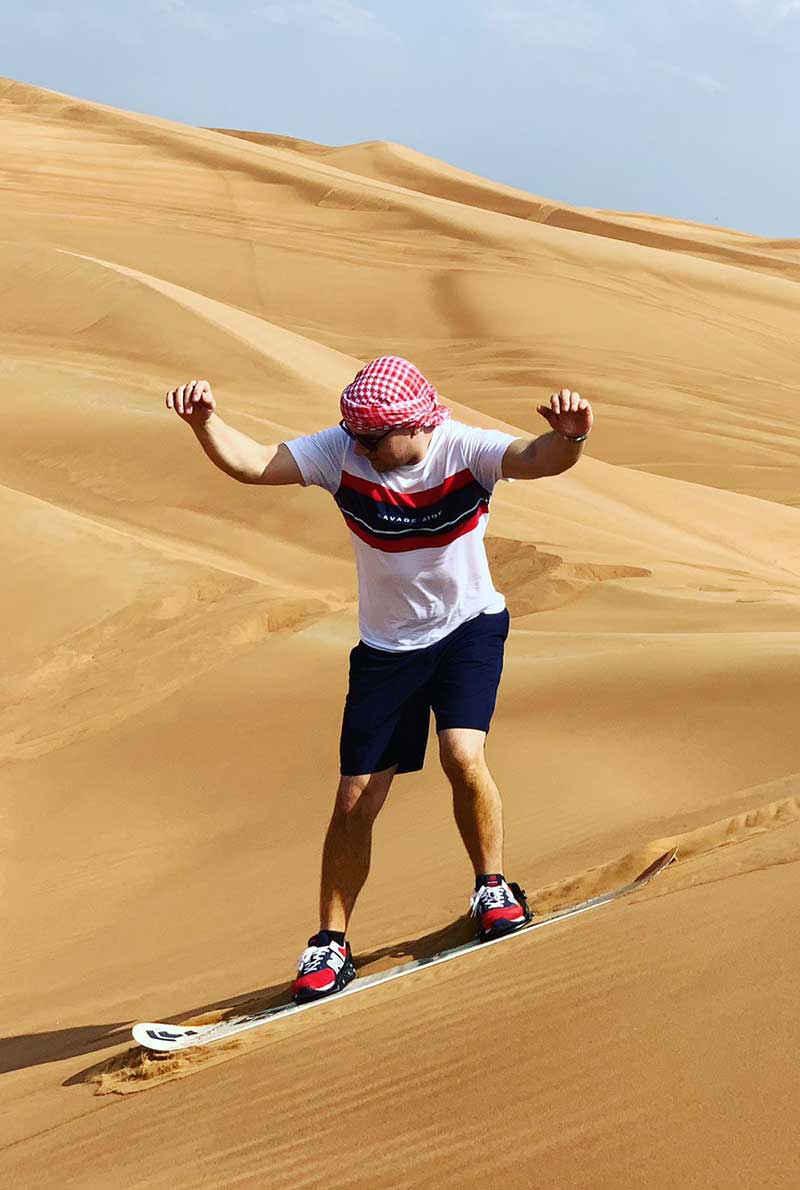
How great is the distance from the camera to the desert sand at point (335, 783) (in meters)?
2.91

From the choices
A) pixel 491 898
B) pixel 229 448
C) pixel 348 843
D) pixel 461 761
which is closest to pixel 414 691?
pixel 461 761

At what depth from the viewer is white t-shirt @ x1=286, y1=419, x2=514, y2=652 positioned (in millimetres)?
3891

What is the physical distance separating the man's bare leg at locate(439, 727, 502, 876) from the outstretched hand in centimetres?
95

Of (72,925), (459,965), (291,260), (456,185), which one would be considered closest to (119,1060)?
(459,965)

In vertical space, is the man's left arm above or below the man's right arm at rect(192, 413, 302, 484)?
below

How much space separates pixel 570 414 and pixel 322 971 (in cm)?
171

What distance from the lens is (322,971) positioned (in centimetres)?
399

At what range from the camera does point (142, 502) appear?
12805mm

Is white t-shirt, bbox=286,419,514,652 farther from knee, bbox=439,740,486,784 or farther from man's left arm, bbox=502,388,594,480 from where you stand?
knee, bbox=439,740,486,784

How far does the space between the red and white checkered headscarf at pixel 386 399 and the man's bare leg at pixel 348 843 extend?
107 centimetres

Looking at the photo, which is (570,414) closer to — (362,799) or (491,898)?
(362,799)

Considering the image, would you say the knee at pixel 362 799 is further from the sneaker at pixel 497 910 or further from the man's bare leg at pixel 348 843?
the sneaker at pixel 497 910

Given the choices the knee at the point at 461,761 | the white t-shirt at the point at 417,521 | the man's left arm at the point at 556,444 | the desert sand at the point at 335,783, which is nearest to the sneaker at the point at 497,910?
the desert sand at the point at 335,783

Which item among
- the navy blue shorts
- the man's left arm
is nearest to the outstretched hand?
the man's left arm
